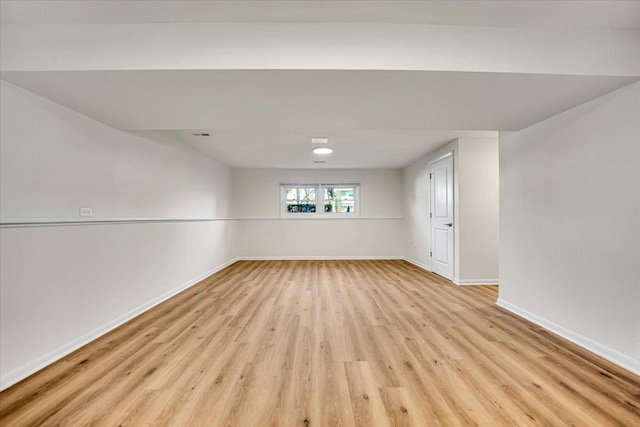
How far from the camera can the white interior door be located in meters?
4.52

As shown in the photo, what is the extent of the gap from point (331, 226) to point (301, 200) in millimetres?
991

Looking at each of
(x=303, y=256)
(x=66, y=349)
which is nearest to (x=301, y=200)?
(x=303, y=256)

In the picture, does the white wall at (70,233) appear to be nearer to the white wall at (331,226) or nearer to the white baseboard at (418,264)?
the white wall at (331,226)

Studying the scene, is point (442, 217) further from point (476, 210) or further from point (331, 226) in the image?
point (331, 226)

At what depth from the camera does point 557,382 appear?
5.78 feet

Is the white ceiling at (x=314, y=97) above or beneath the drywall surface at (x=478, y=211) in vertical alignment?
above

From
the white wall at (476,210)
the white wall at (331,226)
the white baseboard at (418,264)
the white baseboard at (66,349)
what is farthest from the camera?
the white wall at (331,226)

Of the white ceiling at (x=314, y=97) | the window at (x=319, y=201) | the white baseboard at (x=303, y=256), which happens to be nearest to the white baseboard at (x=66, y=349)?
the white ceiling at (x=314, y=97)

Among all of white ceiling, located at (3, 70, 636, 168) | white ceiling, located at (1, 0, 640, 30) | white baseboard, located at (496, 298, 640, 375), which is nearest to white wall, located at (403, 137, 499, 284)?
white baseboard, located at (496, 298, 640, 375)

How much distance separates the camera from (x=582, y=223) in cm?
224

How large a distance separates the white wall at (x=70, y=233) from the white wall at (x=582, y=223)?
13.2ft

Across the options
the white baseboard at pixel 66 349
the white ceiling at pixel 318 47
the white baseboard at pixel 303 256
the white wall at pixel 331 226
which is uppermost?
the white ceiling at pixel 318 47

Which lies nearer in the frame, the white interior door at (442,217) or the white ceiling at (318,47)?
the white ceiling at (318,47)

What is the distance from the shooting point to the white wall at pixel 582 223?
6.33 feet
